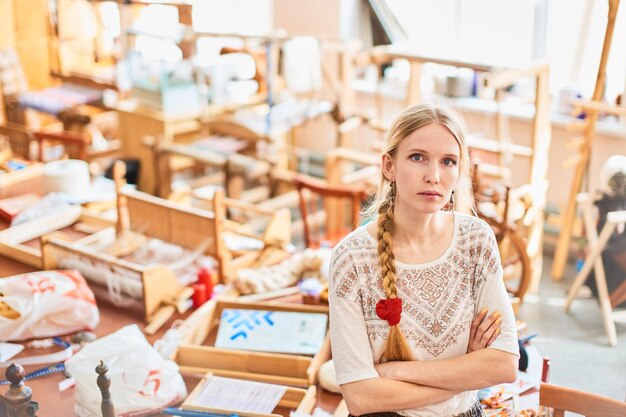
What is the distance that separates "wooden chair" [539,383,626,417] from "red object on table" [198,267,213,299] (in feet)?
3.83

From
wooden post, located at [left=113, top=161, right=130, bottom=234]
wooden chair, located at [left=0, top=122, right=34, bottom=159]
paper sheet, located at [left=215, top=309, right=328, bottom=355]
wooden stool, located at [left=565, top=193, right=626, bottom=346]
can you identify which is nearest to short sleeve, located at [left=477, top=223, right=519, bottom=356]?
paper sheet, located at [left=215, top=309, right=328, bottom=355]

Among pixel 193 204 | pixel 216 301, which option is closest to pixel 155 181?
pixel 193 204

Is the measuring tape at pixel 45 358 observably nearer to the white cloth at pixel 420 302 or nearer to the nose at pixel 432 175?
the white cloth at pixel 420 302

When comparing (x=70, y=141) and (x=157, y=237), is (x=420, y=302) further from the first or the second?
(x=70, y=141)

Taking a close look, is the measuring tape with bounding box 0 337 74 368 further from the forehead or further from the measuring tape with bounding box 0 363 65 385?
the forehead

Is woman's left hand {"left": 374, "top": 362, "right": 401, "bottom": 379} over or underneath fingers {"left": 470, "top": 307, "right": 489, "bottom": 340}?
underneath

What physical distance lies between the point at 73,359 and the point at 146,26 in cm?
249

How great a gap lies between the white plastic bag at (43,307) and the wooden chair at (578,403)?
1335 mm

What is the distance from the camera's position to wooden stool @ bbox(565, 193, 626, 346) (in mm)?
3268

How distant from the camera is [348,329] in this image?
1.47m

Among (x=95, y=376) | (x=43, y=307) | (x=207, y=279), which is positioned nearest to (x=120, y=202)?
(x=207, y=279)

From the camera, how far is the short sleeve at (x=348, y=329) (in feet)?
4.81

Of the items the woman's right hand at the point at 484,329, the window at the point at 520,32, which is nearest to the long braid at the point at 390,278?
the woman's right hand at the point at 484,329

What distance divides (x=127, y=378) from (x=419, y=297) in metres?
0.83
